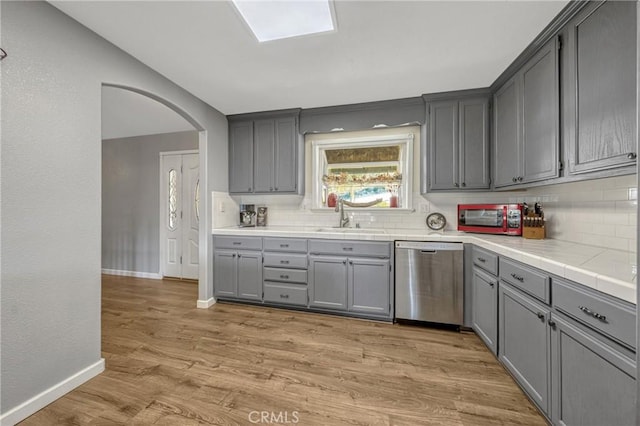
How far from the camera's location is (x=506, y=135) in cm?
236

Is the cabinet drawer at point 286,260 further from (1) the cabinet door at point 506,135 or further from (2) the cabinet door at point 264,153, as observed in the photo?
(1) the cabinet door at point 506,135

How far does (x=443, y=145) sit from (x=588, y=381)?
90.3 inches

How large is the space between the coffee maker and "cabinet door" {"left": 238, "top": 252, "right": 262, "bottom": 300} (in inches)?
25.4

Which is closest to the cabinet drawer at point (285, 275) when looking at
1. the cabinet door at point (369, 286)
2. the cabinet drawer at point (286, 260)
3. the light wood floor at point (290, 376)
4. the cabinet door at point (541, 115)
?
the cabinet drawer at point (286, 260)

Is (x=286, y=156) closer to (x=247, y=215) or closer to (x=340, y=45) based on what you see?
(x=247, y=215)

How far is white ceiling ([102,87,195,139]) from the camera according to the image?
2.96 meters

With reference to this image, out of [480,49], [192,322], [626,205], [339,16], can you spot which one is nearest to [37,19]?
[339,16]

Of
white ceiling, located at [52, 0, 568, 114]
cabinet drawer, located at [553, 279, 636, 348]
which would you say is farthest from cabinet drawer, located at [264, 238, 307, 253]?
cabinet drawer, located at [553, 279, 636, 348]

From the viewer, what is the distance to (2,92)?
1.34 m

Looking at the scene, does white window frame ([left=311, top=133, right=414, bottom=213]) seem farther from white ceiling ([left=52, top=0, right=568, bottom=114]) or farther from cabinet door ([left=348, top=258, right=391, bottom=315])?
cabinet door ([left=348, top=258, right=391, bottom=315])

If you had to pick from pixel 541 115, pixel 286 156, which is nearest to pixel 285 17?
pixel 286 156

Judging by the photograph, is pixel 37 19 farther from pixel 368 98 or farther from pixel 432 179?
pixel 432 179

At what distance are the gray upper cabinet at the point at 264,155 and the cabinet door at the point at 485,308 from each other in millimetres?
2245

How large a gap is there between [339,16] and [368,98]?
134cm
